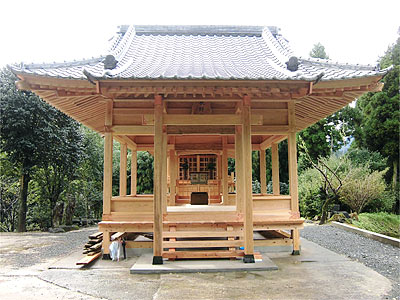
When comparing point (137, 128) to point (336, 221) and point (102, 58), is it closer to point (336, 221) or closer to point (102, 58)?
point (102, 58)

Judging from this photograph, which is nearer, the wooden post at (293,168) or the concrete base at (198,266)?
the concrete base at (198,266)

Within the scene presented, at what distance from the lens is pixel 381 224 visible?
11430mm

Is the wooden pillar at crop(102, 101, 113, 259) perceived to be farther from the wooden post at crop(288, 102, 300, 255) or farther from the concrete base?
the wooden post at crop(288, 102, 300, 255)

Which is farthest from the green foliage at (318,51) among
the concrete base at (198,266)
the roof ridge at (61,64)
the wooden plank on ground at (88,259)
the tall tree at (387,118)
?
the wooden plank on ground at (88,259)

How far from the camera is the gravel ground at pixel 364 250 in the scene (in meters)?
6.02

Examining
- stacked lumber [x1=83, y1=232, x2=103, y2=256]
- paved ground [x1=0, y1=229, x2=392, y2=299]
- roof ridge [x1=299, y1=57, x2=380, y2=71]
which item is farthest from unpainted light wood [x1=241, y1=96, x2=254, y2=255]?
stacked lumber [x1=83, y1=232, x2=103, y2=256]

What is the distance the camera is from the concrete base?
18.5 feet

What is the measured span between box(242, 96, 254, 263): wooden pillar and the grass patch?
7500 mm

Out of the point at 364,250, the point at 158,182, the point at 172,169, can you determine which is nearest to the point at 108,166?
the point at 158,182

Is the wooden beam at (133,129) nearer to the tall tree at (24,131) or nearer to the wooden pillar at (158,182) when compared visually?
the wooden pillar at (158,182)

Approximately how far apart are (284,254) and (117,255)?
12.3ft

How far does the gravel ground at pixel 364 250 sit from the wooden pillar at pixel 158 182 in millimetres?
3840

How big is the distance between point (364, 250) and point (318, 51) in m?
19.2

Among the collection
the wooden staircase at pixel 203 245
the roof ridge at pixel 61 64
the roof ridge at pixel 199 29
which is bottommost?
the wooden staircase at pixel 203 245
